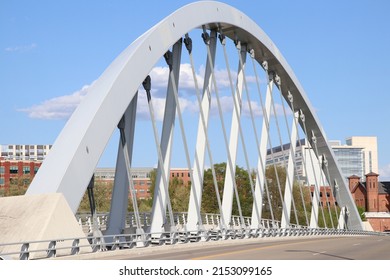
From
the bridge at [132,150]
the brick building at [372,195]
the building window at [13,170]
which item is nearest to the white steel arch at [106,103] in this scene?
the bridge at [132,150]

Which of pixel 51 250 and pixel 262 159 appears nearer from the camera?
pixel 51 250

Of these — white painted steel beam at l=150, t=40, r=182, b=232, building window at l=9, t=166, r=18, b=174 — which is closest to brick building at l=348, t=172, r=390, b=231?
building window at l=9, t=166, r=18, b=174

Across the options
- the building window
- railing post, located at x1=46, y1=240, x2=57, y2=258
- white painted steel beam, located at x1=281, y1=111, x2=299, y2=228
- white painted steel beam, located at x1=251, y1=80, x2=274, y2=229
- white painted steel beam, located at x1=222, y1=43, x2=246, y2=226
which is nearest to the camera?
railing post, located at x1=46, y1=240, x2=57, y2=258

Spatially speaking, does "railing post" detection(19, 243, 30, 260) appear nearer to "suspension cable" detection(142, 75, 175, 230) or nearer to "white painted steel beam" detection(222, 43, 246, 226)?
"suspension cable" detection(142, 75, 175, 230)

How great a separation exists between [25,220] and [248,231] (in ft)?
57.1

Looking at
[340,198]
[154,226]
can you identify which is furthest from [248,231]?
[340,198]

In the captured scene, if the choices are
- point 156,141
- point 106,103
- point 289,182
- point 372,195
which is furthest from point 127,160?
point 372,195

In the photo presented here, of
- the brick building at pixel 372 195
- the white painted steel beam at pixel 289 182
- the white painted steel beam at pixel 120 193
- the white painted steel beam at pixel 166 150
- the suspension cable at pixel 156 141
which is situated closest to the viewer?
the white painted steel beam at pixel 120 193

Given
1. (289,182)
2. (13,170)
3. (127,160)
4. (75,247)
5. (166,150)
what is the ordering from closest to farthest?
(75,247) < (127,160) < (166,150) < (289,182) < (13,170)

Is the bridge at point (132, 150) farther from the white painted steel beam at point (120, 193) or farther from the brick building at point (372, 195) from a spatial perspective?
the brick building at point (372, 195)

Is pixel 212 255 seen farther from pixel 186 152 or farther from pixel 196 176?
pixel 196 176

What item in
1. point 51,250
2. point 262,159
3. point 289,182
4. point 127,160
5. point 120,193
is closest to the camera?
point 51,250

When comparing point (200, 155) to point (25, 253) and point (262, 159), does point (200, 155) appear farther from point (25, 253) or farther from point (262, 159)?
point (25, 253)

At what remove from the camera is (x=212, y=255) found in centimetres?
2305
